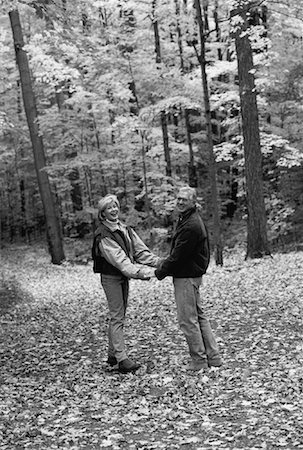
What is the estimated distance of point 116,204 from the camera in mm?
6504

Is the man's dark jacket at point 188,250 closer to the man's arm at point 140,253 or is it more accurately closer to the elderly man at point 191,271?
the elderly man at point 191,271

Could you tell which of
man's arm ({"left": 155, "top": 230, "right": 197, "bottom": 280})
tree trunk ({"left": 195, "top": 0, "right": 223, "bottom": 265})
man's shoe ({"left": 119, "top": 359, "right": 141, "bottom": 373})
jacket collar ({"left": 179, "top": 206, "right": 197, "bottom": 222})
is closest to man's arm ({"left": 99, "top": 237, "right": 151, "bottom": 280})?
man's arm ({"left": 155, "top": 230, "right": 197, "bottom": 280})

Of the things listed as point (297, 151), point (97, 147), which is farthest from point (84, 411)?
point (97, 147)

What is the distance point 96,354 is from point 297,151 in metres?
10.9

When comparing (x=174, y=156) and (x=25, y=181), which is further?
(x=25, y=181)

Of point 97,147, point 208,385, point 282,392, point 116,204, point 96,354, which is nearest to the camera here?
point 282,392

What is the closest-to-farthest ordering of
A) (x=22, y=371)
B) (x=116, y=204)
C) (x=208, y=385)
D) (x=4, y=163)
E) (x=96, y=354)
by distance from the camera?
(x=208, y=385) → (x=116, y=204) → (x=22, y=371) → (x=96, y=354) → (x=4, y=163)

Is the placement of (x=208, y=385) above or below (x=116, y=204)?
below

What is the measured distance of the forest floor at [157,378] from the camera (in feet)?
15.8

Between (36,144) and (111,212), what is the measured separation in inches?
532

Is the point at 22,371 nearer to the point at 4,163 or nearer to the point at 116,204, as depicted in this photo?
the point at 116,204


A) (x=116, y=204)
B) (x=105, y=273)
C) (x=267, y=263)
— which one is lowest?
(x=267, y=263)

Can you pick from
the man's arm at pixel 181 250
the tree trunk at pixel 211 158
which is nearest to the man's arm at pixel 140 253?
the man's arm at pixel 181 250

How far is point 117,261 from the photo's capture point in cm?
636
